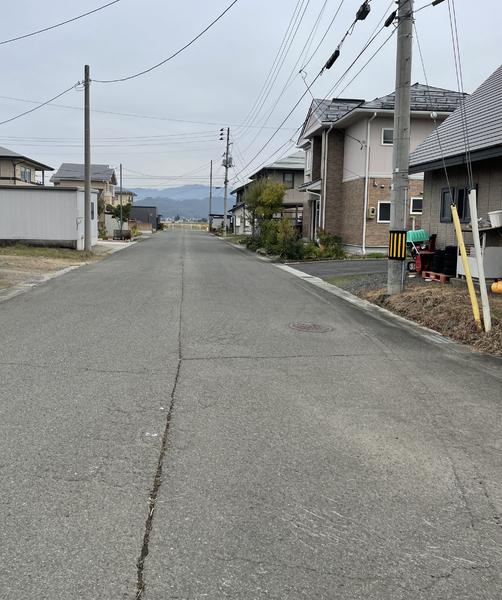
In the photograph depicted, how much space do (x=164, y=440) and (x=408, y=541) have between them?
204 centimetres

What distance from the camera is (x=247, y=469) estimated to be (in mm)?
4102

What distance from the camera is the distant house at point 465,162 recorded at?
1301 centimetres

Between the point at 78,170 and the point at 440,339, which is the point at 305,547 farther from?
the point at 78,170

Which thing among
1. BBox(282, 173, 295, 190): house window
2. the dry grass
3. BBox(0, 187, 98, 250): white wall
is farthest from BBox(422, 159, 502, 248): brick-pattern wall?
BBox(282, 173, 295, 190): house window

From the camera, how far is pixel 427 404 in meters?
5.69

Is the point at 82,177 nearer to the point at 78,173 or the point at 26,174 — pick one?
the point at 78,173

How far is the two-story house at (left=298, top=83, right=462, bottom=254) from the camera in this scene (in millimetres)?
26031

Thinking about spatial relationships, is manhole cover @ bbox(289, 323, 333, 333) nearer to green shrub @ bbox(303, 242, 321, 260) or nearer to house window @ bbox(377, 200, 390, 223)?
green shrub @ bbox(303, 242, 321, 260)

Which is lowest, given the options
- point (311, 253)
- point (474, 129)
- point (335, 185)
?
point (311, 253)

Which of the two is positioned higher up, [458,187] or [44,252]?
[458,187]

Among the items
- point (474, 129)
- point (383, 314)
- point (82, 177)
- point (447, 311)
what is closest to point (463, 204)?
point (474, 129)

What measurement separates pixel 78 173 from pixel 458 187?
217 feet

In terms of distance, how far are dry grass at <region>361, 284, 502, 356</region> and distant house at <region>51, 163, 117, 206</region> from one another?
6084 cm

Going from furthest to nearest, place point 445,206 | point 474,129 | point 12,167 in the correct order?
point 12,167 → point 445,206 → point 474,129
